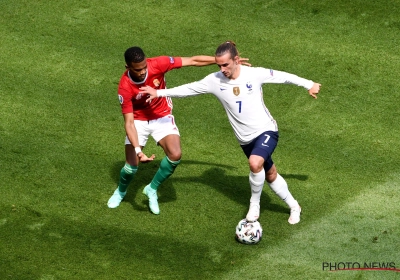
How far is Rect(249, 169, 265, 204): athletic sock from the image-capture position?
11459 mm

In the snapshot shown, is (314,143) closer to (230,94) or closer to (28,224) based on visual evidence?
(230,94)

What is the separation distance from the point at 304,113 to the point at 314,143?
0.96m

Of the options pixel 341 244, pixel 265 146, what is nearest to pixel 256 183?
pixel 265 146

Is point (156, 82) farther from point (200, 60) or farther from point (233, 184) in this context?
point (233, 184)

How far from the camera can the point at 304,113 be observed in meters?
14.7

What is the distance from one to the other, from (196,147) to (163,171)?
5.81 feet

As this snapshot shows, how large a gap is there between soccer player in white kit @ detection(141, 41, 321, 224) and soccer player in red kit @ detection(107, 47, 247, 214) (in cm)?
34

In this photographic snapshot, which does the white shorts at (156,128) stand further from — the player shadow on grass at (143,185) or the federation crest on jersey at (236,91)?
the federation crest on jersey at (236,91)

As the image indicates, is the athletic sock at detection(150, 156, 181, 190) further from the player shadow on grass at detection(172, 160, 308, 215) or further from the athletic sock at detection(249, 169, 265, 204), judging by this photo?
the athletic sock at detection(249, 169, 265, 204)

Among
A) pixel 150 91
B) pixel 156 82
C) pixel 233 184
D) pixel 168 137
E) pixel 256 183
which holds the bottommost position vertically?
pixel 233 184

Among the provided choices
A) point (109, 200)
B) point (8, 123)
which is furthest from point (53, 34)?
point (109, 200)

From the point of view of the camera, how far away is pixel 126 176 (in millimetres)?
12516

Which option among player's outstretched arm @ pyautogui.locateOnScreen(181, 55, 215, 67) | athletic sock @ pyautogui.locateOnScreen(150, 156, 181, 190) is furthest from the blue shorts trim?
player's outstretched arm @ pyautogui.locateOnScreen(181, 55, 215, 67)

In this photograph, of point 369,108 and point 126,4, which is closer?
point 369,108
